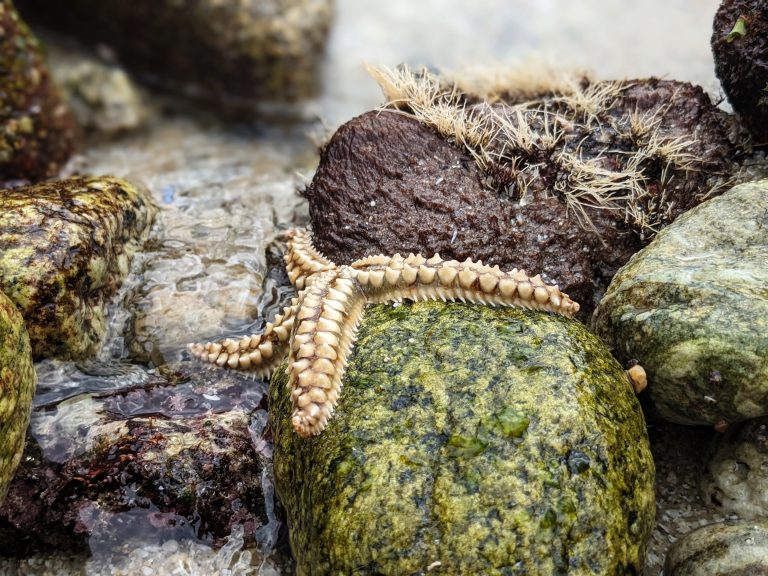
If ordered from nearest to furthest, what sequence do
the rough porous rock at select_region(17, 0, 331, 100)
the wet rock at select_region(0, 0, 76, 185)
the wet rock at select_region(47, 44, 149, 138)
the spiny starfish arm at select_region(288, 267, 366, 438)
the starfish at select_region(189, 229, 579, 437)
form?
the spiny starfish arm at select_region(288, 267, 366, 438)
the starfish at select_region(189, 229, 579, 437)
the wet rock at select_region(0, 0, 76, 185)
the wet rock at select_region(47, 44, 149, 138)
the rough porous rock at select_region(17, 0, 331, 100)

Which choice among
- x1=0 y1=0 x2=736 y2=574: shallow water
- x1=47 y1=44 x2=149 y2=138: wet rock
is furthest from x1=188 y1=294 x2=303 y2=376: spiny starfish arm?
x1=47 y1=44 x2=149 y2=138: wet rock

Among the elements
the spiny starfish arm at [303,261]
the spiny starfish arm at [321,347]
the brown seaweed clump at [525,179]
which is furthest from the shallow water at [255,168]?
the spiny starfish arm at [321,347]

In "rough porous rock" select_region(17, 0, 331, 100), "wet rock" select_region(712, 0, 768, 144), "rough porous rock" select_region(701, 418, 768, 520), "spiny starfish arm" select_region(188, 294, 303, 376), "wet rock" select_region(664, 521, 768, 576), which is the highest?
"rough porous rock" select_region(17, 0, 331, 100)

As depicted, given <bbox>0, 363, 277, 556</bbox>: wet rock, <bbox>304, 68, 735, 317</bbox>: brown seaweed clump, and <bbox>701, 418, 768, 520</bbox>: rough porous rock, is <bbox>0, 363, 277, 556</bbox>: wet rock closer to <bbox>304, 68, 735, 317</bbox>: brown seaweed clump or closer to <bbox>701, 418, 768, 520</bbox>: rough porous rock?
<bbox>304, 68, 735, 317</bbox>: brown seaweed clump

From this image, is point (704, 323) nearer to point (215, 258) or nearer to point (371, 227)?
point (371, 227)

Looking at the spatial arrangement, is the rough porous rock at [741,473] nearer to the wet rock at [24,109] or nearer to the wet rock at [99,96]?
the wet rock at [24,109]

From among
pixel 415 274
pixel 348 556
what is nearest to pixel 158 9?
pixel 415 274

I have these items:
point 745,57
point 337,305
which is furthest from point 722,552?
point 745,57
